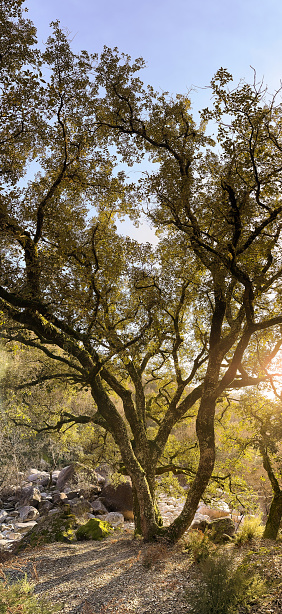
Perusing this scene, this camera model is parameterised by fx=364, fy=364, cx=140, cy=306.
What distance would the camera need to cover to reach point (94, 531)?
1394 cm

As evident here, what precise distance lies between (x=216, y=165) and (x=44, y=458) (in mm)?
35745

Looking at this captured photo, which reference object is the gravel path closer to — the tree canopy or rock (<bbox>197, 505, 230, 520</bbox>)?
the tree canopy

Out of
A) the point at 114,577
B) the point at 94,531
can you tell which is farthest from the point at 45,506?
the point at 114,577

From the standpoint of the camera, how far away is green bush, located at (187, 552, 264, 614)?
526 centimetres

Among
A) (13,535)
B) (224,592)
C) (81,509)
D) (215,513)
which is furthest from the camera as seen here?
(215,513)

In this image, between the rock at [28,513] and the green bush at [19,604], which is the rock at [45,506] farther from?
the green bush at [19,604]

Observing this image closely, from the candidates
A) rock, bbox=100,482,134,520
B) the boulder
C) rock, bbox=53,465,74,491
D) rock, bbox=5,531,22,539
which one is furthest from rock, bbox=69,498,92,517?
rock, bbox=53,465,74,491

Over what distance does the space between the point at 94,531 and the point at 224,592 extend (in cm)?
1000

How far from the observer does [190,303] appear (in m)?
12.5

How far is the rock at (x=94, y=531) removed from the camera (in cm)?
1375

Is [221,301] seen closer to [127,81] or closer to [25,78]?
[127,81]

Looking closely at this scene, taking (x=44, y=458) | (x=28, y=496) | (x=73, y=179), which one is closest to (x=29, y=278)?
(x=73, y=179)

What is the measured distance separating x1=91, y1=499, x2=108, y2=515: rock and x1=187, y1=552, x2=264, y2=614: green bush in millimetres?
17045

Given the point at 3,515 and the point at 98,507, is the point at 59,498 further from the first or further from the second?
the point at 98,507
